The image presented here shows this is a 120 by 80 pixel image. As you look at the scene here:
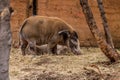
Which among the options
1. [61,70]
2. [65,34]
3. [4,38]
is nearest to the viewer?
[4,38]

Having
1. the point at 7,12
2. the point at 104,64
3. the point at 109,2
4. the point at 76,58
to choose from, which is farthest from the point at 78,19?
the point at 7,12

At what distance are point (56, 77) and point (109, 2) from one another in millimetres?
5663

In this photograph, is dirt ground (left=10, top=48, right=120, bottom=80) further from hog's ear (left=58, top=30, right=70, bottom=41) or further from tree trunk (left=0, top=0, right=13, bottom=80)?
tree trunk (left=0, top=0, right=13, bottom=80)

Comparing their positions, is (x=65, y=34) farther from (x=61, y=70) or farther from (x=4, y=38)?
(x=4, y=38)

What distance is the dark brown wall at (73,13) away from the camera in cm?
1066

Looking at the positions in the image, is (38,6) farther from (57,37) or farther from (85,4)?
(85,4)

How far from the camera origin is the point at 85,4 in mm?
6410

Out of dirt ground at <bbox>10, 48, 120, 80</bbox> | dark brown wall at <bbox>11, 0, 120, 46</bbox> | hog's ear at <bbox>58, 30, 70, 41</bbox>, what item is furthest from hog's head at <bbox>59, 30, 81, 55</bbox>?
dark brown wall at <bbox>11, 0, 120, 46</bbox>

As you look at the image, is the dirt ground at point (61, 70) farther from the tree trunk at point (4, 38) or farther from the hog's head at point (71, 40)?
the tree trunk at point (4, 38)

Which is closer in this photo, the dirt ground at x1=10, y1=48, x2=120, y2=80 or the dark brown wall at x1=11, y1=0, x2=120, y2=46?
the dirt ground at x1=10, y1=48, x2=120, y2=80

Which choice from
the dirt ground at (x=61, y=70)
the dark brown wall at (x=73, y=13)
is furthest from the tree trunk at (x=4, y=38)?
the dark brown wall at (x=73, y=13)

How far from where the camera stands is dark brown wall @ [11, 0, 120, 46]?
10.7m

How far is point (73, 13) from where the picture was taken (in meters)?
10.9

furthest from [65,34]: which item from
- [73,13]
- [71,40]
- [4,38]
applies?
[4,38]
